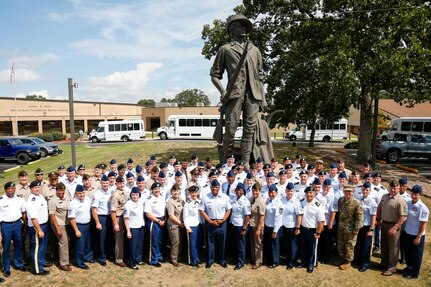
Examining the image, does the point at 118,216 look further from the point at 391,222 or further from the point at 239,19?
the point at 239,19

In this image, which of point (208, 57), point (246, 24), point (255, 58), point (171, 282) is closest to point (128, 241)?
point (171, 282)

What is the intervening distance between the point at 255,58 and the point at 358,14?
763 centimetres

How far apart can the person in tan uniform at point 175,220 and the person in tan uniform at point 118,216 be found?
0.88 metres

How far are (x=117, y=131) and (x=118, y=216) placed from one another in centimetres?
2764

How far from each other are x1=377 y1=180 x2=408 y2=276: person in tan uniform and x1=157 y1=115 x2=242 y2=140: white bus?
27.0 metres

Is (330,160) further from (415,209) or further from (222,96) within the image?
(415,209)

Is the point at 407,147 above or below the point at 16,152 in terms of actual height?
above

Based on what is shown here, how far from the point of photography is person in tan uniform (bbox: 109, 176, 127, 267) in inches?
233

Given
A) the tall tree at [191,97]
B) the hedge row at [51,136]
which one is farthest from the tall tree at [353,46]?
the tall tree at [191,97]

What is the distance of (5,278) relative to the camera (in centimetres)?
562

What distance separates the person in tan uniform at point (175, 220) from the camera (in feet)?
19.8

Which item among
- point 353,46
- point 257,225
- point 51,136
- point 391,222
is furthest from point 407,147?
point 51,136

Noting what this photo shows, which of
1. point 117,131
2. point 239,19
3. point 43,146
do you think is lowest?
point 43,146

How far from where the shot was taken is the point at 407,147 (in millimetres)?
18141
